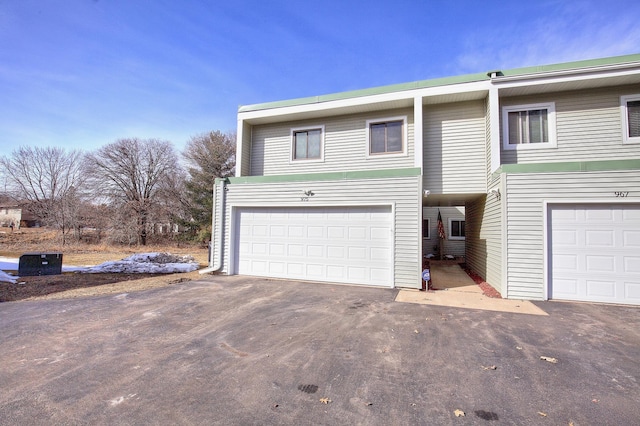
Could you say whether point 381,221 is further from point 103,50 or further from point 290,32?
point 103,50

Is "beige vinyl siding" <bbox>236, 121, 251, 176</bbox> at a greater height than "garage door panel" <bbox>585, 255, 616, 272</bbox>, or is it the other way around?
"beige vinyl siding" <bbox>236, 121, 251, 176</bbox>

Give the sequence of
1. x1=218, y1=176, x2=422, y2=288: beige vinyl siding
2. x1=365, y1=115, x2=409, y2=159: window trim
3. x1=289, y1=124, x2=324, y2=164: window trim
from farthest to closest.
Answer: x1=289, y1=124, x2=324, y2=164: window trim < x1=365, y1=115, x2=409, y2=159: window trim < x1=218, y1=176, x2=422, y2=288: beige vinyl siding

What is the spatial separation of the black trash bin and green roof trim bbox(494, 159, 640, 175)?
49.1 feet

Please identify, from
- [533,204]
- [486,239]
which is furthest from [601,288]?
[486,239]

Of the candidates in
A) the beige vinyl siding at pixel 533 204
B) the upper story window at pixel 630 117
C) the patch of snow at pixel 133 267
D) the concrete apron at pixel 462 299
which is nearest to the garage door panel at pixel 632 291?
the beige vinyl siding at pixel 533 204

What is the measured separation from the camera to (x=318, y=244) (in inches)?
360

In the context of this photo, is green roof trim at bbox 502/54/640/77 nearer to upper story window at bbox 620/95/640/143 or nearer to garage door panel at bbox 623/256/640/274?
upper story window at bbox 620/95/640/143

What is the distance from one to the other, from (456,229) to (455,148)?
9.72 meters

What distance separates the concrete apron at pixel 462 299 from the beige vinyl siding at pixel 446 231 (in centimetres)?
861

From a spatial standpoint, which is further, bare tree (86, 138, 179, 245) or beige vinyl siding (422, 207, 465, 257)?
bare tree (86, 138, 179, 245)

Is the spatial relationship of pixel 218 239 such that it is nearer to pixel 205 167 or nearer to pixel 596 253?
pixel 596 253

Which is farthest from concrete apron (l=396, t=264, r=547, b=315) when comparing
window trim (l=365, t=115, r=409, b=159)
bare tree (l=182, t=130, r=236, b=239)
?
bare tree (l=182, t=130, r=236, b=239)

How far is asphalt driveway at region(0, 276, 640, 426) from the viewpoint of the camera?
269cm

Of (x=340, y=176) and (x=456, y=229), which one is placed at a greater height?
(x=340, y=176)
